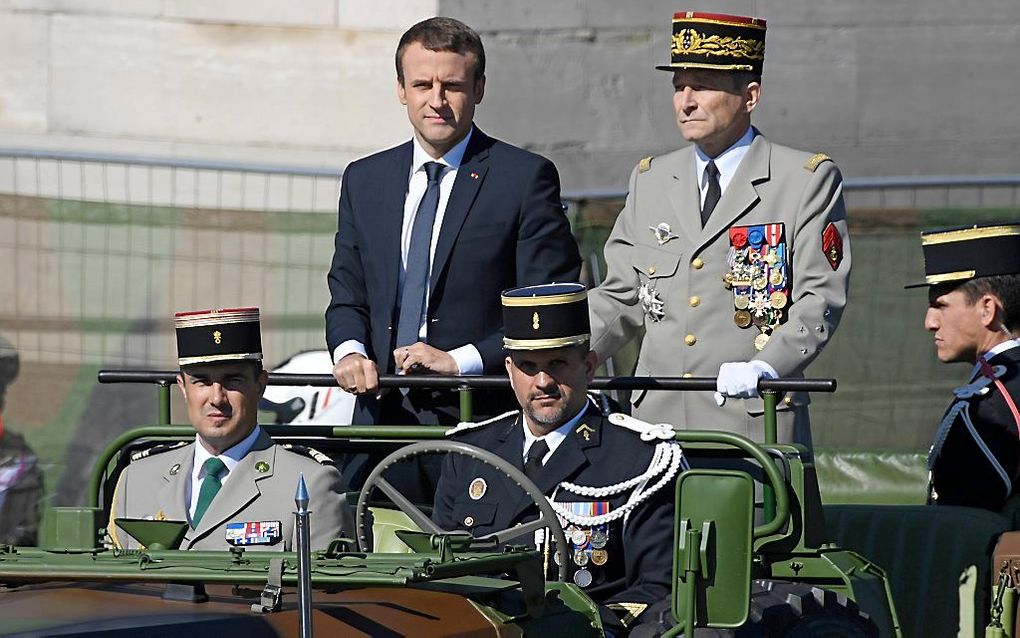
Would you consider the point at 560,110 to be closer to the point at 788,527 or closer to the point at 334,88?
the point at 334,88

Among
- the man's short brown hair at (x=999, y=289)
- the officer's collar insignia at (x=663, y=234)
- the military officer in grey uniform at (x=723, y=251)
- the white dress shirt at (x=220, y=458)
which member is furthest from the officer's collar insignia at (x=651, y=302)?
the white dress shirt at (x=220, y=458)

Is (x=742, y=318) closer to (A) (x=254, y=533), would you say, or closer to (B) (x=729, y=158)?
(B) (x=729, y=158)

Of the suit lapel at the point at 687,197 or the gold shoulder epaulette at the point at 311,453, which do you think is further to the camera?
the suit lapel at the point at 687,197

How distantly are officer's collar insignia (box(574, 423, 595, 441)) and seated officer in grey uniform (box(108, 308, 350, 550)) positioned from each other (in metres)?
0.66

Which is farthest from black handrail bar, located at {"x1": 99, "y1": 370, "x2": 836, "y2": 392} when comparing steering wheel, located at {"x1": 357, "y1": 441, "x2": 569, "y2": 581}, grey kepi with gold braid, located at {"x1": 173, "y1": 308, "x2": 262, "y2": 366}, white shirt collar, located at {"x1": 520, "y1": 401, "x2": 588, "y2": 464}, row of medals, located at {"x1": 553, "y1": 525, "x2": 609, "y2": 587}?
steering wheel, located at {"x1": 357, "y1": 441, "x2": 569, "y2": 581}

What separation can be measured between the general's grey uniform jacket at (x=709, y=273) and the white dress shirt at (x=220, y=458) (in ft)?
4.04

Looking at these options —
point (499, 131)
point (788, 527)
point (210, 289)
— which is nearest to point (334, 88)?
point (499, 131)

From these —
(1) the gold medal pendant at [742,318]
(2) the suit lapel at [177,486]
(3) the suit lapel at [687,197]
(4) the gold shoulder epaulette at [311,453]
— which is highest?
(3) the suit lapel at [687,197]

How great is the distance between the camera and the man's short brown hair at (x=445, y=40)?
6418 mm

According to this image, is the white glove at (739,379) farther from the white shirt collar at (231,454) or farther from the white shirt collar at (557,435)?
the white shirt collar at (231,454)

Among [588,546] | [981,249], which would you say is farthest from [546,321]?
[981,249]

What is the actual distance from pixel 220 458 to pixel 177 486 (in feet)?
0.53

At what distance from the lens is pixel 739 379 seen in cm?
586

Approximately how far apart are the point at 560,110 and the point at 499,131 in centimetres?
38
